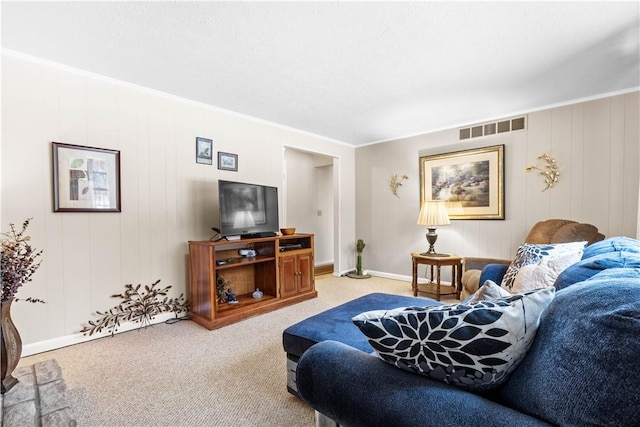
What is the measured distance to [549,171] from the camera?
11.1ft

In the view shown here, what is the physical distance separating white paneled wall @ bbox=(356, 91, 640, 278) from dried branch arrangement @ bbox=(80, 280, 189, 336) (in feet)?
10.5

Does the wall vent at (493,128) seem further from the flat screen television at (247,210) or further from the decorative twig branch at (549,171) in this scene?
the flat screen television at (247,210)

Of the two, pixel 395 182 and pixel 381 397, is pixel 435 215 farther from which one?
pixel 381 397

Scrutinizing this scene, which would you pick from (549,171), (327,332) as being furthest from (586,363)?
(549,171)

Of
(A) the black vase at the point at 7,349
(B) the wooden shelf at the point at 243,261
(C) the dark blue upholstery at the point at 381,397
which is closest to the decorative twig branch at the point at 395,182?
(B) the wooden shelf at the point at 243,261

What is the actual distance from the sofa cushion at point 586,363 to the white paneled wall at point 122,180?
3.02 metres

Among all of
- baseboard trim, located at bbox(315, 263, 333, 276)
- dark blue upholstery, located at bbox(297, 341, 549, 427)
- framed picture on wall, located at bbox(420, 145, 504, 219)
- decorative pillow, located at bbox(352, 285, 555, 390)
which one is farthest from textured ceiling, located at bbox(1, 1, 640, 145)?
baseboard trim, located at bbox(315, 263, 333, 276)

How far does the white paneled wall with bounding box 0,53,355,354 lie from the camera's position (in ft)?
7.34

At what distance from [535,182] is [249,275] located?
3623 millimetres

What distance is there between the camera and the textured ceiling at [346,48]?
1.78m

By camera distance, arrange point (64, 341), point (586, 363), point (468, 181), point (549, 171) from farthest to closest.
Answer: point (468, 181), point (549, 171), point (64, 341), point (586, 363)

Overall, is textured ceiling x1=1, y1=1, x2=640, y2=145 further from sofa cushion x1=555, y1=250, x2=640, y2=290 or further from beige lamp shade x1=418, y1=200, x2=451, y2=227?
sofa cushion x1=555, y1=250, x2=640, y2=290

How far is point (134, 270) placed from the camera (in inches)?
109

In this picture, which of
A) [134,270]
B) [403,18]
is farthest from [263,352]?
[403,18]
